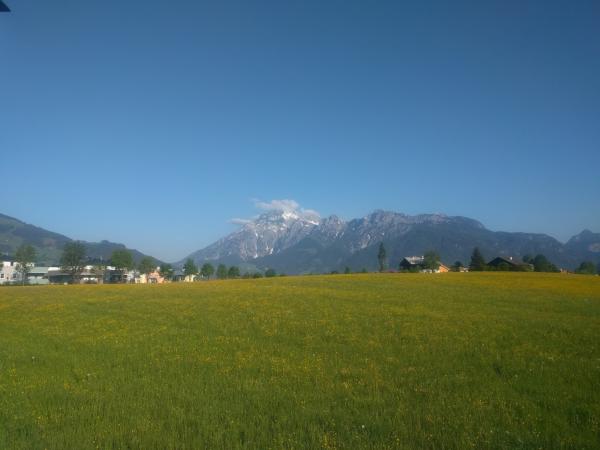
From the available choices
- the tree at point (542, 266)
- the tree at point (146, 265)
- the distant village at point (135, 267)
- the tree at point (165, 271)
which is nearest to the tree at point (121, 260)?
the distant village at point (135, 267)

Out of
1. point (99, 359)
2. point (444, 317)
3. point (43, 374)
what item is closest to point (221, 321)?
point (99, 359)

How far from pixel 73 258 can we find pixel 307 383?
157057mm

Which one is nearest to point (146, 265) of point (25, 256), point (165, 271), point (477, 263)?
point (165, 271)

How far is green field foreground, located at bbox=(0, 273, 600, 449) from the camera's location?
8469 mm

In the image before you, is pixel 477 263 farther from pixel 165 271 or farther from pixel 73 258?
pixel 73 258

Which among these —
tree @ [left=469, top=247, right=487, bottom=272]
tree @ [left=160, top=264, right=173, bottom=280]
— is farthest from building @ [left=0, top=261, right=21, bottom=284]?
tree @ [left=469, top=247, right=487, bottom=272]

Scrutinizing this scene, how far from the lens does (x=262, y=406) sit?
999 centimetres

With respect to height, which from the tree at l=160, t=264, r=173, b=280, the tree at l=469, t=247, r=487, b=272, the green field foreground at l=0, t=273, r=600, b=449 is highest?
the tree at l=469, t=247, r=487, b=272

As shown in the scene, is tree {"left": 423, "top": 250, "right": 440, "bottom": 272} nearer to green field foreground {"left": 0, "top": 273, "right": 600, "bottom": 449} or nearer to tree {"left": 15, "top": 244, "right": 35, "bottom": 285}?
green field foreground {"left": 0, "top": 273, "right": 600, "bottom": 449}

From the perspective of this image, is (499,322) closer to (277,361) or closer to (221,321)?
(277,361)

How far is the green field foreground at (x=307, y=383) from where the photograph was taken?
8.47m

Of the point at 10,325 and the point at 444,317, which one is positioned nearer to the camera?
the point at 444,317

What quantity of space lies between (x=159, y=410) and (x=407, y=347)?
9.28m

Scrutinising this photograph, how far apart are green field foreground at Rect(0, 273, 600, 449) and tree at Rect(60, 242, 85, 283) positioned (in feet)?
457
